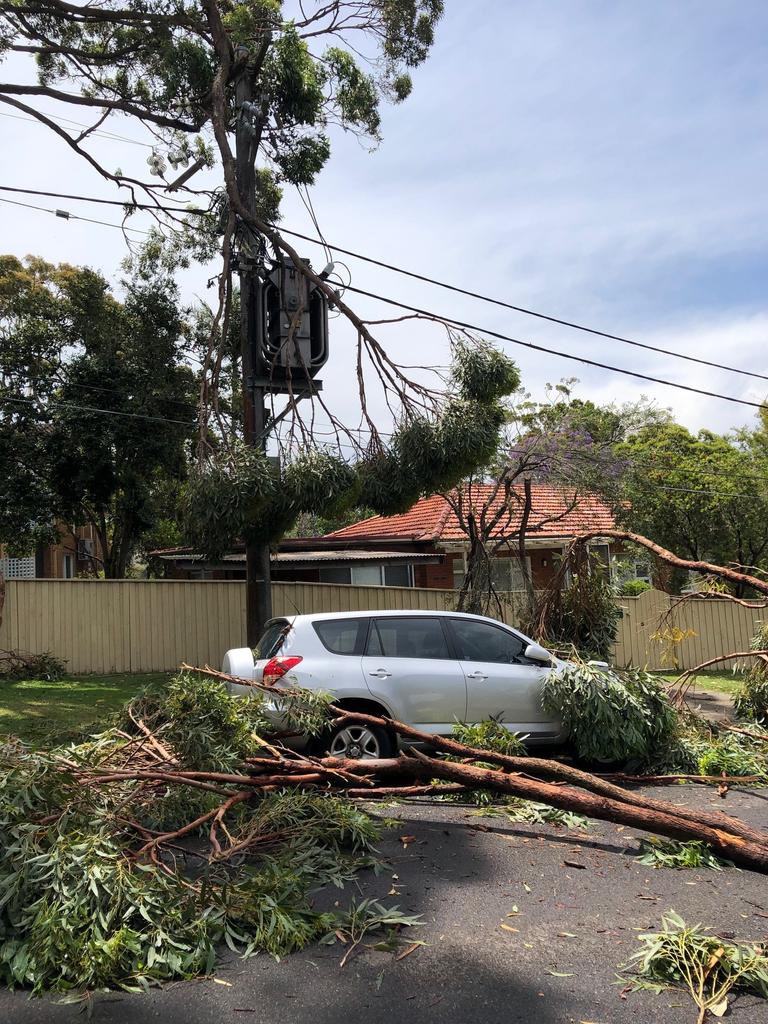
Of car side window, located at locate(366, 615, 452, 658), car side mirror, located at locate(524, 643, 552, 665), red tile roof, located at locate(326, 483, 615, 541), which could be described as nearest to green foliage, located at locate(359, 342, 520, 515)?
car side window, located at locate(366, 615, 452, 658)

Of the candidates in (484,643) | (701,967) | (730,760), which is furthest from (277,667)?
(701,967)

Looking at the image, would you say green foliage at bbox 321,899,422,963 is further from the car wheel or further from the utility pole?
the utility pole

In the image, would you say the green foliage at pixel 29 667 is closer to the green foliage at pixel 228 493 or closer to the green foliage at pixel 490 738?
the green foliage at pixel 228 493

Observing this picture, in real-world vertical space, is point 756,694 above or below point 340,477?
below

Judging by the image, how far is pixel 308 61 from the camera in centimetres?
1314

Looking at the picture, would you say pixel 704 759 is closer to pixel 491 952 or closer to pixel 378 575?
pixel 491 952

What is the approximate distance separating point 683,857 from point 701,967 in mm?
1703

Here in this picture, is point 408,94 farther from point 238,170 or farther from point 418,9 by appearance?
point 238,170

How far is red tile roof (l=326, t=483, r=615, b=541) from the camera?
19531 millimetres

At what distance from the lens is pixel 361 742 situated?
7.50m

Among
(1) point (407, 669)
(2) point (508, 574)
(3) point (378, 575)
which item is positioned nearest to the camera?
(1) point (407, 669)

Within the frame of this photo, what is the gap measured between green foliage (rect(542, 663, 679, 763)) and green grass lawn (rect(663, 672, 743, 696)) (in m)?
6.62

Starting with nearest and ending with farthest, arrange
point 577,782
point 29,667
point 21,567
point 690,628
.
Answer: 1. point 577,782
2. point 29,667
3. point 690,628
4. point 21,567

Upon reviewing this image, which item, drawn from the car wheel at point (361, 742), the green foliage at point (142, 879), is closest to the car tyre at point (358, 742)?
Answer: the car wheel at point (361, 742)
